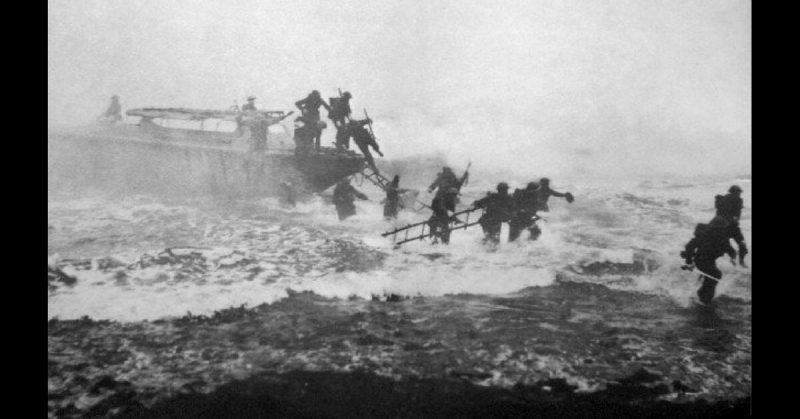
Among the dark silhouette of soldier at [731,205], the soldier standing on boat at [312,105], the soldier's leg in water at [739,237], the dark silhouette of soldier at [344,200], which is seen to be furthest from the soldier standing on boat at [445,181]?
the soldier's leg in water at [739,237]

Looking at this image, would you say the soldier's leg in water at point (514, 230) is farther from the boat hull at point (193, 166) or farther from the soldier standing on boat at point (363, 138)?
the boat hull at point (193, 166)

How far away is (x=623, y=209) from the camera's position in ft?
25.1

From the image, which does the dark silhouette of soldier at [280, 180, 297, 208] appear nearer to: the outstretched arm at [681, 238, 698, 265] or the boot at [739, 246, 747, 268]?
the outstretched arm at [681, 238, 698, 265]

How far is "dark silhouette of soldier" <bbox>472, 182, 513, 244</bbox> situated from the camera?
250 inches

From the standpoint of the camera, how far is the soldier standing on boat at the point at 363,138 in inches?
277

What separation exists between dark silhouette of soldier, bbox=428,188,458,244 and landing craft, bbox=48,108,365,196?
1.77 m

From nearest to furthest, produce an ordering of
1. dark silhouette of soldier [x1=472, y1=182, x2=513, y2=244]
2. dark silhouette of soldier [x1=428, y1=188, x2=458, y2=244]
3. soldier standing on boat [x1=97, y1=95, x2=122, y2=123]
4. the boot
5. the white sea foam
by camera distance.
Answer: the white sea foam, the boot, dark silhouette of soldier [x1=428, y1=188, x2=458, y2=244], dark silhouette of soldier [x1=472, y1=182, x2=513, y2=244], soldier standing on boat [x1=97, y1=95, x2=122, y2=123]

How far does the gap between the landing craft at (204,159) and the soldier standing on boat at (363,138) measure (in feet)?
0.52

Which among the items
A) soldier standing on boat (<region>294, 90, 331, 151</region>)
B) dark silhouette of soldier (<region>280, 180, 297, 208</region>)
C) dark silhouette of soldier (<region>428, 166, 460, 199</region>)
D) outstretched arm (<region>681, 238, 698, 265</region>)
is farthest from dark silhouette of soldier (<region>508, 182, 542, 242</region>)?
dark silhouette of soldier (<region>280, 180, 297, 208</region>)

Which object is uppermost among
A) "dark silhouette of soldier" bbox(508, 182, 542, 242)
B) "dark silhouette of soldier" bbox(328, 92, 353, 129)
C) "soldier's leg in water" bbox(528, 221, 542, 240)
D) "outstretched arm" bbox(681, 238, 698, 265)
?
"dark silhouette of soldier" bbox(328, 92, 353, 129)
